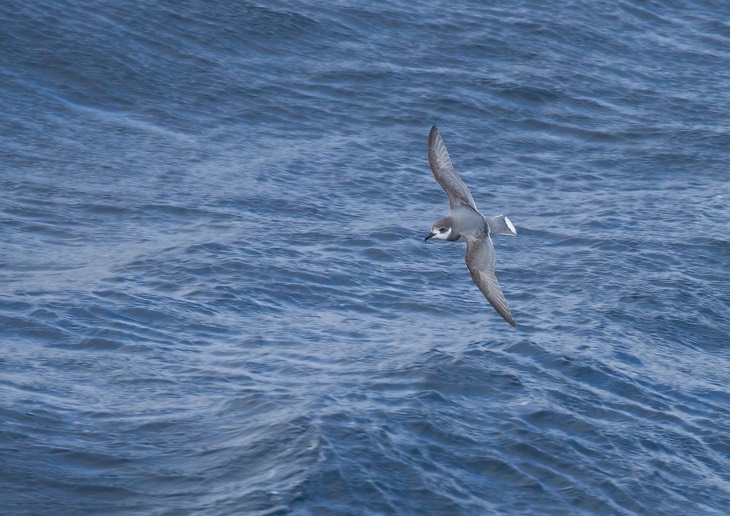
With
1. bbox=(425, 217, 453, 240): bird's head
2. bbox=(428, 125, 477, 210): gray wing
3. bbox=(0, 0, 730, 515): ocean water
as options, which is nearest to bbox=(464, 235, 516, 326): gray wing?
bbox=(425, 217, 453, 240): bird's head

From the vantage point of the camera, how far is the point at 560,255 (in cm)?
2639

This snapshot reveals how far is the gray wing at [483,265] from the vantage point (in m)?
18.2

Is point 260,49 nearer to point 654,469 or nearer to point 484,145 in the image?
point 484,145

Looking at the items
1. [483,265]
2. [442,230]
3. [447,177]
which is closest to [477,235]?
[483,265]

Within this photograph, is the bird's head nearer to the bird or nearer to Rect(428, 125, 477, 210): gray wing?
the bird

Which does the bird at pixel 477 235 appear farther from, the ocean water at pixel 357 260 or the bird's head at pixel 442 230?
the ocean water at pixel 357 260

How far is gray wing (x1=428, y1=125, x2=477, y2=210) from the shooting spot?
64.3 feet

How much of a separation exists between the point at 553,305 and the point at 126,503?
10382mm

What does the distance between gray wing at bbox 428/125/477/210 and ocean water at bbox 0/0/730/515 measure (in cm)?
330

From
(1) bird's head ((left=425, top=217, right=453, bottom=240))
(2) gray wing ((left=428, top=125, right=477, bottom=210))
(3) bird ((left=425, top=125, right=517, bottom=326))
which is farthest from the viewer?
(2) gray wing ((left=428, top=125, right=477, bottom=210))

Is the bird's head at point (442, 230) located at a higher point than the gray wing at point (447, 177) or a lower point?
lower

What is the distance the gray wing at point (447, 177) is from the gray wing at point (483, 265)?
862 mm

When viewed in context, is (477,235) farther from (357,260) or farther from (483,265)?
(357,260)

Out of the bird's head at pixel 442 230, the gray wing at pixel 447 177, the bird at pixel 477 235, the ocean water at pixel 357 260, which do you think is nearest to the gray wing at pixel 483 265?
the bird at pixel 477 235
